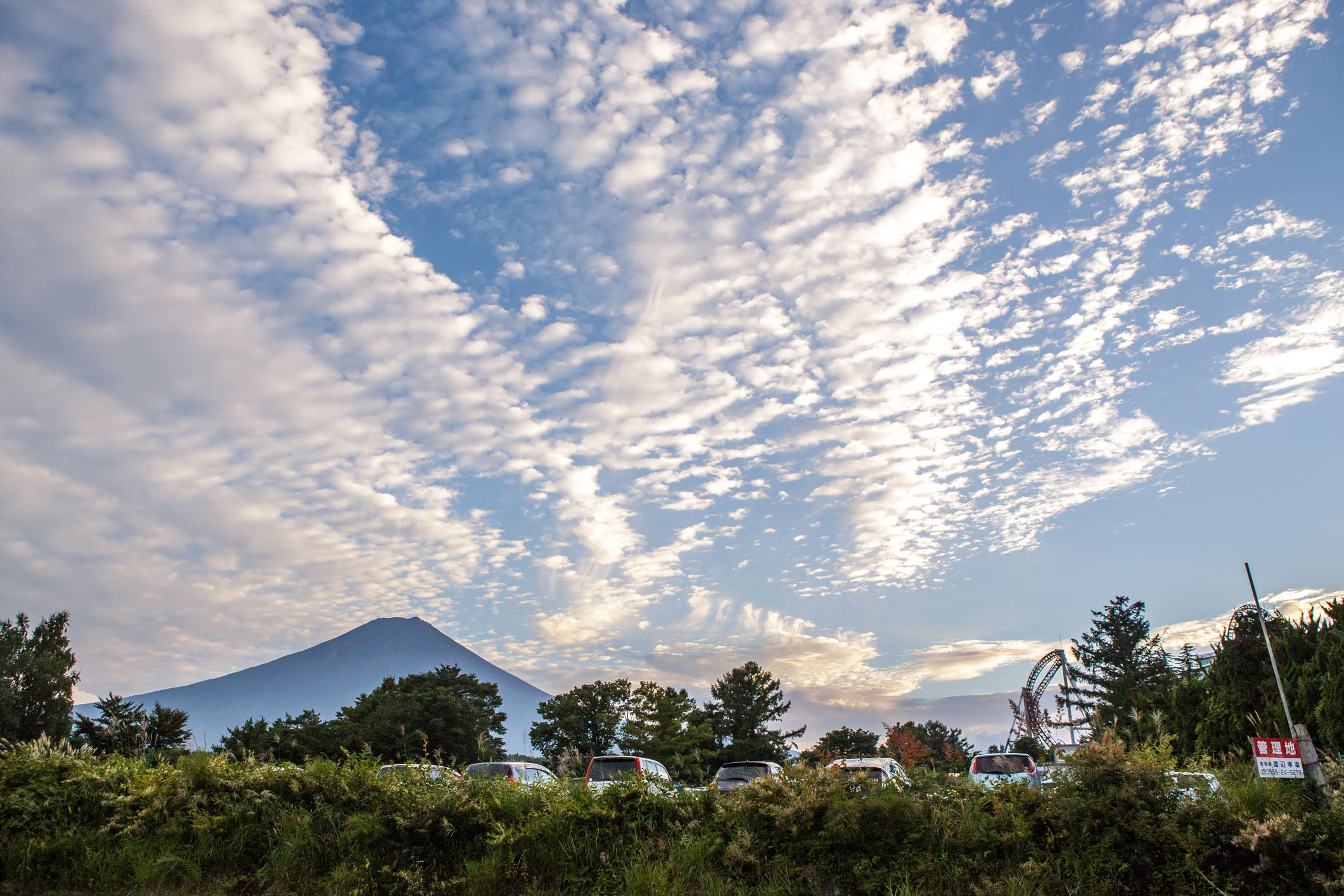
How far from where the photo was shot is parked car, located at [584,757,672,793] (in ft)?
27.9

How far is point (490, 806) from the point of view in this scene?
8344 mm

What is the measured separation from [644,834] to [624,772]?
2.62 feet

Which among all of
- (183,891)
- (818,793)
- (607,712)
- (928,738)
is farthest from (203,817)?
(928,738)

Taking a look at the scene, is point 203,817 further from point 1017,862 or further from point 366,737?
point 366,737

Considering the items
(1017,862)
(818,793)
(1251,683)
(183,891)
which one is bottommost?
(183,891)

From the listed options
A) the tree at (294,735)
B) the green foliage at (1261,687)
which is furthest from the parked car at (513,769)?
the tree at (294,735)

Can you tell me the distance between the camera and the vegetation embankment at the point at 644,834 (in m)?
6.42

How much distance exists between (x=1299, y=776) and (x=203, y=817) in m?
12.9

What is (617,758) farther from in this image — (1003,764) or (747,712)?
(747,712)

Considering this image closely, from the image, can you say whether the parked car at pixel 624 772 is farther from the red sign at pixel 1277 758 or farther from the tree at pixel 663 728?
the tree at pixel 663 728

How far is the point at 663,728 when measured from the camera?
173 ft

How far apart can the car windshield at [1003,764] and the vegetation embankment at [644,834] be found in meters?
11.5

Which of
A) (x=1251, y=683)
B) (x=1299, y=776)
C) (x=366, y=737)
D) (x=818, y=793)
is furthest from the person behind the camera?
(x=366, y=737)

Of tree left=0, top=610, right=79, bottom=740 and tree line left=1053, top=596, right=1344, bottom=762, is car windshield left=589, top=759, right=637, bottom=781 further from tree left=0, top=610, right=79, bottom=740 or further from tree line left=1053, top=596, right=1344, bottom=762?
tree left=0, top=610, right=79, bottom=740
